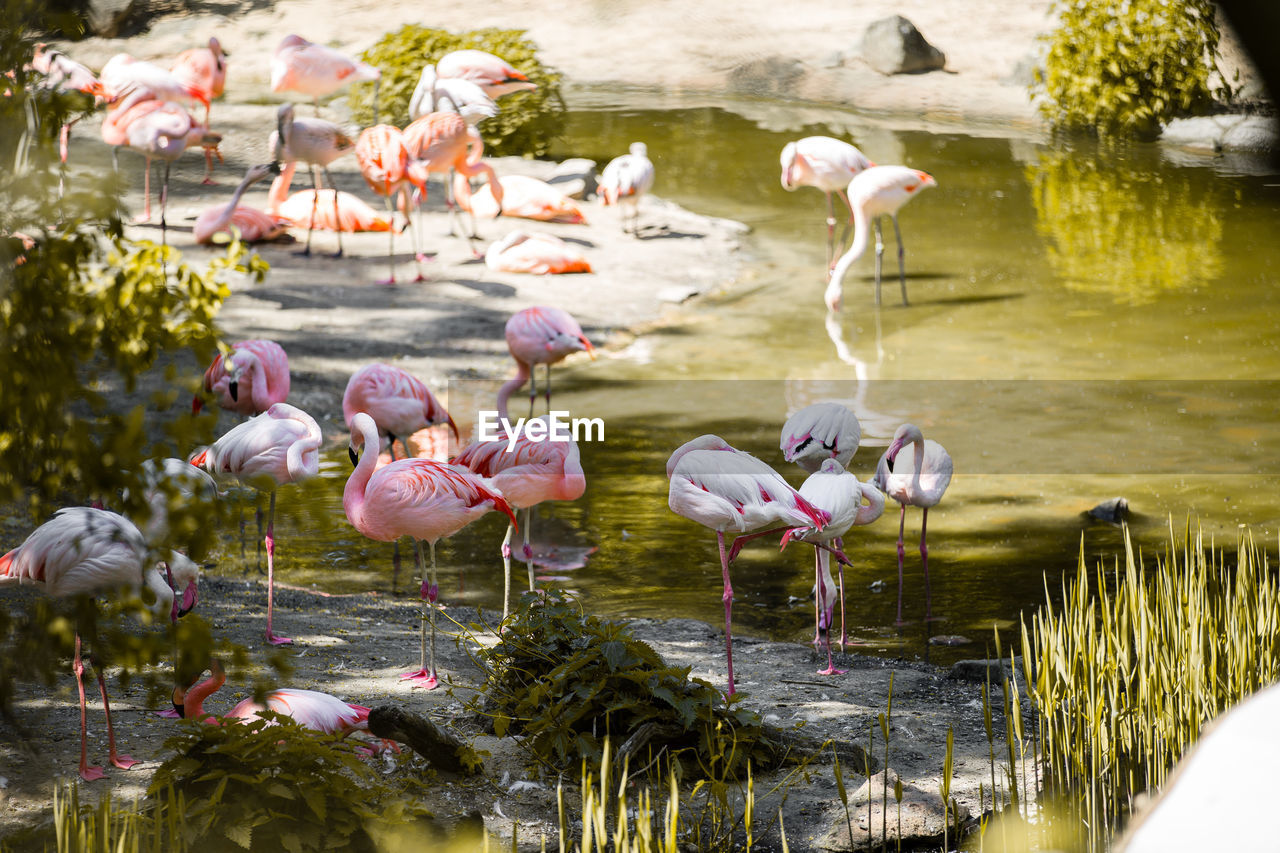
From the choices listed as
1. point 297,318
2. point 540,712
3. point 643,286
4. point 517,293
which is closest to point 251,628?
point 540,712

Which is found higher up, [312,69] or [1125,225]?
[312,69]

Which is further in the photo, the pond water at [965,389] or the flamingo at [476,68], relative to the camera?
the flamingo at [476,68]

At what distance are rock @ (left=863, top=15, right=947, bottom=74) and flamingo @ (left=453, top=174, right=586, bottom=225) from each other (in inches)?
226

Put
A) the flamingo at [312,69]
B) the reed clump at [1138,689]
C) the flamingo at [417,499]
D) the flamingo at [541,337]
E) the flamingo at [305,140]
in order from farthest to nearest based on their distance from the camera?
the flamingo at [312,69] → the flamingo at [305,140] → the flamingo at [541,337] → the flamingo at [417,499] → the reed clump at [1138,689]

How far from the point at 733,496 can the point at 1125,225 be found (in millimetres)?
8351

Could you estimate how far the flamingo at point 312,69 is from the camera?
34.2 feet

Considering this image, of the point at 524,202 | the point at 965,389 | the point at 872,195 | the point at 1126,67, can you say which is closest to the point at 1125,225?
the point at 1126,67

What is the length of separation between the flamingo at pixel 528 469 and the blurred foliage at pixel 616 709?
3.57 feet

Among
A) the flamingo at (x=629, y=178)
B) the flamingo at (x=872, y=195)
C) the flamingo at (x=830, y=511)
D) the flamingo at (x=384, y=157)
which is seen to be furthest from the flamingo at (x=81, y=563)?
the flamingo at (x=629, y=178)

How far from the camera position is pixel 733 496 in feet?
12.9

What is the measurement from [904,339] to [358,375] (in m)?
4.23

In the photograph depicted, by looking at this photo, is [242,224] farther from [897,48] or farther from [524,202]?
[897,48]

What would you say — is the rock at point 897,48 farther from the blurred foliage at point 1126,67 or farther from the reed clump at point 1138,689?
the reed clump at point 1138,689

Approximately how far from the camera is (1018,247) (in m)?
10.5
